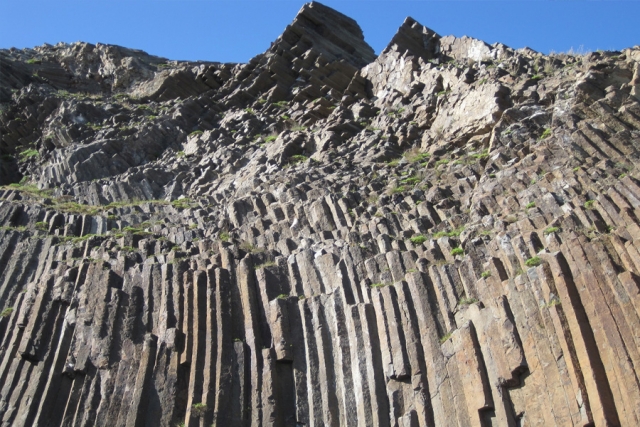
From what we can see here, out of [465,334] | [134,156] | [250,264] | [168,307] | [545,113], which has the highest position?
[134,156]

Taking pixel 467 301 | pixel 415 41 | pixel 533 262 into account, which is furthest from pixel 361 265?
pixel 415 41

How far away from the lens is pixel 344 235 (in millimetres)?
20609

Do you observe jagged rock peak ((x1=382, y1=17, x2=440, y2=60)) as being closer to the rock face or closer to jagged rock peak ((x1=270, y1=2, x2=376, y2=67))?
the rock face

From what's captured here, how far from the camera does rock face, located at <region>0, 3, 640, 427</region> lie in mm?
14297

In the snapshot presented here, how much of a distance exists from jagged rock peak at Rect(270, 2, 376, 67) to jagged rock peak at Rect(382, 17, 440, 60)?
3.93 m

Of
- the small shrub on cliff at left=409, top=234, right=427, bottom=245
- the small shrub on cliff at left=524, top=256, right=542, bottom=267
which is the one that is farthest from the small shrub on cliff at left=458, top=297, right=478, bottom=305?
the small shrub on cliff at left=409, top=234, right=427, bottom=245

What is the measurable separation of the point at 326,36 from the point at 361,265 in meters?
25.1

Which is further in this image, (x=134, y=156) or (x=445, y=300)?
(x=134, y=156)

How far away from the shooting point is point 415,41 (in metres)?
35.4

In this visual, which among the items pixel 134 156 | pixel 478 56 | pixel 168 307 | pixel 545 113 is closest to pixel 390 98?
pixel 478 56

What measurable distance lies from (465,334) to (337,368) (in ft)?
11.2

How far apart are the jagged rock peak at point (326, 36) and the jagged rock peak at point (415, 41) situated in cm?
393

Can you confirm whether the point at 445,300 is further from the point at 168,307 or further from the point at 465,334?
the point at 168,307

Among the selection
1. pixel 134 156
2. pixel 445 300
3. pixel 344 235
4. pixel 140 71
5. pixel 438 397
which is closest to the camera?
pixel 438 397
